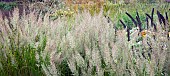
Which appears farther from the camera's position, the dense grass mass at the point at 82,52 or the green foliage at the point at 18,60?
the green foliage at the point at 18,60

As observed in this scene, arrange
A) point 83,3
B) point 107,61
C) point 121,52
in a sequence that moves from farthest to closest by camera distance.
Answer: point 83,3 < point 121,52 < point 107,61

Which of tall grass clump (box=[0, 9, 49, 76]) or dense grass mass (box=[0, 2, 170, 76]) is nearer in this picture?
dense grass mass (box=[0, 2, 170, 76])

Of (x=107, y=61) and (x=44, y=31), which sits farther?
(x=44, y=31)

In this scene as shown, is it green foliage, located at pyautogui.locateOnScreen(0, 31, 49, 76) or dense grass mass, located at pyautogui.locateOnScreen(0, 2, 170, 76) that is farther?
green foliage, located at pyautogui.locateOnScreen(0, 31, 49, 76)

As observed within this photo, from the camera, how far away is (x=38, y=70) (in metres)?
2.64

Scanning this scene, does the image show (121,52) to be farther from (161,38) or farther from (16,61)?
(16,61)

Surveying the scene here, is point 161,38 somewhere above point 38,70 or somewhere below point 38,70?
above

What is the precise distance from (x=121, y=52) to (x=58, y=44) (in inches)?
28.1

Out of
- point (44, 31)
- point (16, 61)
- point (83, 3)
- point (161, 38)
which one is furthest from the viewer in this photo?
point (83, 3)

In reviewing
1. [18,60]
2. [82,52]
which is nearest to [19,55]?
[18,60]

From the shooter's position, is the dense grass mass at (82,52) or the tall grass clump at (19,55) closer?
the dense grass mass at (82,52)

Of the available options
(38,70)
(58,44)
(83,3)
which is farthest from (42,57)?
(83,3)

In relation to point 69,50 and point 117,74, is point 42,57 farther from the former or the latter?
point 117,74

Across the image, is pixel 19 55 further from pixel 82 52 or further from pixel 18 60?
pixel 82 52
